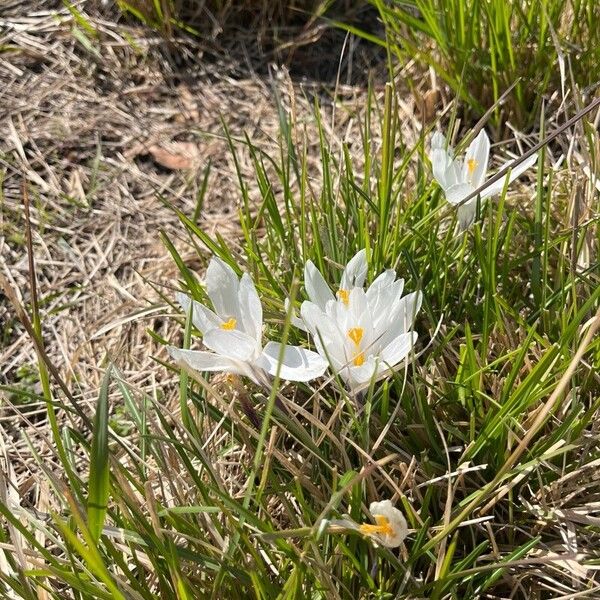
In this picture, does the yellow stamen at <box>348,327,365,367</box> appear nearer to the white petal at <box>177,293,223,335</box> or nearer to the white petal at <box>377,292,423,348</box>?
the white petal at <box>377,292,423,348</box>

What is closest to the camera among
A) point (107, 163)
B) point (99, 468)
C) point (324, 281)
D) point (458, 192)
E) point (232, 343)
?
point (99, 468)

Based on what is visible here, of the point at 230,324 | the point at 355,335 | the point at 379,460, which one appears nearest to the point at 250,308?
the point at 230,324

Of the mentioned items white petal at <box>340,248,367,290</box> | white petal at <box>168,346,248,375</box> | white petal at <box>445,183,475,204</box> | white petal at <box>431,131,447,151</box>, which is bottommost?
white petal at <box>168,346,248,375</box>

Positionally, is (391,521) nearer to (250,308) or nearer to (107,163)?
(250,308)

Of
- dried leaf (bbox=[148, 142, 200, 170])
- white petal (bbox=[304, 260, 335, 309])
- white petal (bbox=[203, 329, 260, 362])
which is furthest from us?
dried leaf (bbox=[148, 142, 200, 170])

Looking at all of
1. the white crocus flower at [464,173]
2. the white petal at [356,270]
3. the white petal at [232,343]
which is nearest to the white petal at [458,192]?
the white crocus flower at [464,173]

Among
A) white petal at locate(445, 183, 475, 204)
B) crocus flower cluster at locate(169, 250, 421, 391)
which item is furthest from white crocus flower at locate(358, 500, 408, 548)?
white petal at locate(445, 183, 475, 204)
